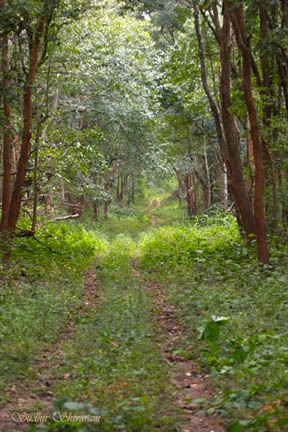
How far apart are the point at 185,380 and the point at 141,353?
2.42 ft

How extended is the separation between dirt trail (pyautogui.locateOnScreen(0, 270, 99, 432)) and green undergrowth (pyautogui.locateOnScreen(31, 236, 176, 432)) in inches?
4.5

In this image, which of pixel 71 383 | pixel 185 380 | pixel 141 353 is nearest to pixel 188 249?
pixel 141 353

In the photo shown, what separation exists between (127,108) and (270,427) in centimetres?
1778

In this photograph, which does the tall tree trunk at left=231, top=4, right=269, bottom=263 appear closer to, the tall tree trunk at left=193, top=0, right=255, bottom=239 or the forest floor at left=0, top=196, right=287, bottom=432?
the forest floor at left=0, top=196, right=287, bottom=432

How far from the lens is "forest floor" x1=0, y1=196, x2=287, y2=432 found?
4492 millimetres

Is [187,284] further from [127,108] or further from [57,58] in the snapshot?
[127,108]

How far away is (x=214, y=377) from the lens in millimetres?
5570

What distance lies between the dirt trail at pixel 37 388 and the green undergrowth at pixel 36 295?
0.38 ft

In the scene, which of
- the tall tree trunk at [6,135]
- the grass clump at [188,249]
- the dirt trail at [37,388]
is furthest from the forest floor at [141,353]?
the tall tree trunk at [6,135]

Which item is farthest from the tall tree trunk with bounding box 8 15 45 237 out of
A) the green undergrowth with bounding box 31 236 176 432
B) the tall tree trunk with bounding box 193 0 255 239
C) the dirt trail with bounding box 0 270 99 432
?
the dirt trail with bounding box 0 270 99 432

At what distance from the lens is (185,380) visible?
19.0ft

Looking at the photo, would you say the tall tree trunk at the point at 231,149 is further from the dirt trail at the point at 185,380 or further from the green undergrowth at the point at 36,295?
the dirt trail at the point at 185,380

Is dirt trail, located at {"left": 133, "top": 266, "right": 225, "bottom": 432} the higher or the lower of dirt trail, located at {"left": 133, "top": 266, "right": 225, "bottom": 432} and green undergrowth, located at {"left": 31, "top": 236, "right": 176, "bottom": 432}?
the lower

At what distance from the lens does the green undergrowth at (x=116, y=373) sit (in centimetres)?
440
